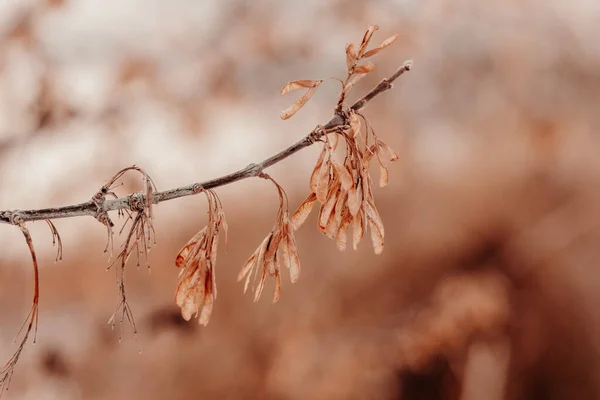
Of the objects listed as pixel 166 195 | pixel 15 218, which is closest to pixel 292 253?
pixel 166 195

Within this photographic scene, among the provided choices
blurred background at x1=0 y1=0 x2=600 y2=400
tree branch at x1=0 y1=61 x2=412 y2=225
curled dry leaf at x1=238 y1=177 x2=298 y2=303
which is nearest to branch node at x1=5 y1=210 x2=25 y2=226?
tree branch at x1=0 y1=61 x2=412 y2=225

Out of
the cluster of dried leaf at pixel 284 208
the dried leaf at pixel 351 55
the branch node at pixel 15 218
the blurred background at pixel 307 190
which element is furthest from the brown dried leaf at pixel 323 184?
the blurred background at pixel 307 190

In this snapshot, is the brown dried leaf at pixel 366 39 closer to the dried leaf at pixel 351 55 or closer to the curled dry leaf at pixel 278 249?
the dried leaf at pixel 351 55

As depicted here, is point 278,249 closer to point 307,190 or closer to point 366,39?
point 366,39

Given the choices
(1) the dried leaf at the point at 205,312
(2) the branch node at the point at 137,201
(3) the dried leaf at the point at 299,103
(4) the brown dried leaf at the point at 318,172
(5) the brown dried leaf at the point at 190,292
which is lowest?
(1) the dried leaf at the point at 205,312

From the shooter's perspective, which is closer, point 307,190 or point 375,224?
point 375,224

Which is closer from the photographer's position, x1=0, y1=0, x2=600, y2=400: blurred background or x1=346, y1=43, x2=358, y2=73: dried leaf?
x1=346, y1=43, x2=358, y2=73: dried leaf

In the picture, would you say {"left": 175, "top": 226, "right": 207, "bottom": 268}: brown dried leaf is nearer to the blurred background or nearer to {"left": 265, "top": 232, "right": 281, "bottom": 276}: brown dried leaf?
→ {"left": 265, "top": 232, "right": 281, "bottom": 276}: brown dried leaf

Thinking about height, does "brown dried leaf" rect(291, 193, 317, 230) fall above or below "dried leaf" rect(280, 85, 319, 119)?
below
